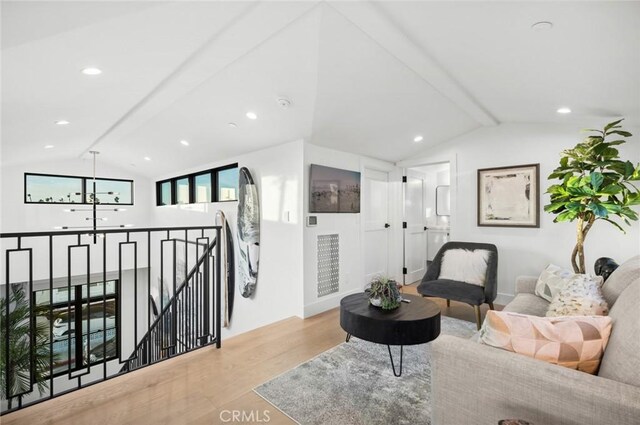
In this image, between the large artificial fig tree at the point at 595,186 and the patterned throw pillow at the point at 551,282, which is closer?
the patterned throw pillow at the point at 551,282

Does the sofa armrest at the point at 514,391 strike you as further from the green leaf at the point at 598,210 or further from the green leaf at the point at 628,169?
the green leaf at the point at 628,169

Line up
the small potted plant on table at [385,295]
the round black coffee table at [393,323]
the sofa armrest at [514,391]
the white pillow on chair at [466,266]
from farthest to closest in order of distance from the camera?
the white pillow on chair at [466,266] → the small potted plant on table at [385,295] → the round black coffee table at [393,323] → the sofa armrest at [514,391]

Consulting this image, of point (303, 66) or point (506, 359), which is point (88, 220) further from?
point (506, 359)

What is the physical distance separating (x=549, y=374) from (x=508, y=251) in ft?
10.7

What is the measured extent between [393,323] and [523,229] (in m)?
2.74

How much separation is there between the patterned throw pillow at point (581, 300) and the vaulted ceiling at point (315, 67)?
145cm

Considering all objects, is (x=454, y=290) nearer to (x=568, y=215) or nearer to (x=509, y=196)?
(x=568, y=215)

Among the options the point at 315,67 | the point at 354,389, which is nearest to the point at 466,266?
the point at 354,389

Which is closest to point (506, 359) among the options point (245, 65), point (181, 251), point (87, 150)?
point (245, 65)

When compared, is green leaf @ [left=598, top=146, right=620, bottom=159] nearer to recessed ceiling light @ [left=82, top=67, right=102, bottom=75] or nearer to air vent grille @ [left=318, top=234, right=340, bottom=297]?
air vent grille @ [left=318, top=234, right=340, bottom=297]

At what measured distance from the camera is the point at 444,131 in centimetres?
411

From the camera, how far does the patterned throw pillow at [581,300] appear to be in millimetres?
1756

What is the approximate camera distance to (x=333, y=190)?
3.97 meters

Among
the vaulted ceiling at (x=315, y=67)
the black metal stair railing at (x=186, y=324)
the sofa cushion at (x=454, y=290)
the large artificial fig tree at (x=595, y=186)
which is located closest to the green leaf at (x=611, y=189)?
the large artificial fig tree at (x=595, y=186)
